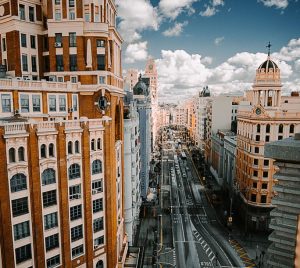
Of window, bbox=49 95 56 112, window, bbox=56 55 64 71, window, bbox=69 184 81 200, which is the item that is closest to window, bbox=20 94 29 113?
window, bbox=49 95 56 112

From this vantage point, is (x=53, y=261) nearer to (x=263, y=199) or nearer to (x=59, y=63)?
(x=59, y=63)

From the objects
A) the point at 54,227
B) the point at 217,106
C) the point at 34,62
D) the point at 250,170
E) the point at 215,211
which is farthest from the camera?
the point at 217,106

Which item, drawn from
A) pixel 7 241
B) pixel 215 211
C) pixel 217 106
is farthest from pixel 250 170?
pixel 7 241

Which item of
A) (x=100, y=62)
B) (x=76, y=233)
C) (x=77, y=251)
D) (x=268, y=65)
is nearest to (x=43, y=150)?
(x=76, y=233)

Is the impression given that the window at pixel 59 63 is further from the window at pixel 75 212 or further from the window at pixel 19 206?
the window at pixel 75 212

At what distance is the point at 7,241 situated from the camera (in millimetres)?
31422

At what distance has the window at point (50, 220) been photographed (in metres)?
35.3

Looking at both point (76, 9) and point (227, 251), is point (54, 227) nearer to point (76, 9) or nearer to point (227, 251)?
point (76, 9)

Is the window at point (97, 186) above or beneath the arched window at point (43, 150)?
beneath

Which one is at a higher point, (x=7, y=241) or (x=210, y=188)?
(x=7, y=241)

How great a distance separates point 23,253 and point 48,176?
966cm

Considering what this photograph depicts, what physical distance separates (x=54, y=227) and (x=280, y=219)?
107ft

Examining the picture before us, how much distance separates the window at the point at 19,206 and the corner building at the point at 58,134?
0.11m

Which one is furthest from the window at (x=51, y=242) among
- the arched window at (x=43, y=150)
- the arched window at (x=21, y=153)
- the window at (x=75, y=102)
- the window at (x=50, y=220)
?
the window at (x=75, y=102)
